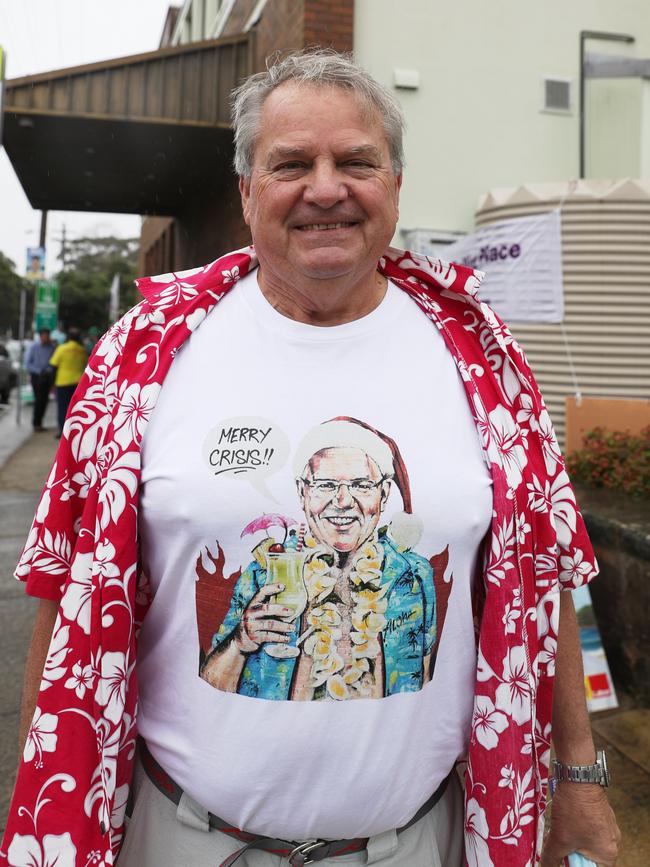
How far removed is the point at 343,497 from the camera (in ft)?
4.49

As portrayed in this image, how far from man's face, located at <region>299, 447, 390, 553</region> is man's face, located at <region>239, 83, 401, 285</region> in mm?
368

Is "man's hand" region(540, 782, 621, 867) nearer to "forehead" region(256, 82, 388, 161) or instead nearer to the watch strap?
the watch strap

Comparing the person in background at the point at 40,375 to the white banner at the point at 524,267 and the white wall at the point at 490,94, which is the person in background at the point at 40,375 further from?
the white banner at the point at 524,267

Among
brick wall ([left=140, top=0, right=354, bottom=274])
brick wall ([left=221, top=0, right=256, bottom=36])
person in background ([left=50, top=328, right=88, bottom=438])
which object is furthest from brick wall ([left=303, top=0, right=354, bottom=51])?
person in background ([left=50, top=328, right=88, bottom=438])

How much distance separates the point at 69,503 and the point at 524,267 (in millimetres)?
6220

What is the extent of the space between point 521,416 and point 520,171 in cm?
692

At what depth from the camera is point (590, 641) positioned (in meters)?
3.59

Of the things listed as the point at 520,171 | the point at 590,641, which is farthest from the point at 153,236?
the point at 590,641

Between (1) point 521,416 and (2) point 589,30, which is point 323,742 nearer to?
(1) point 521,416

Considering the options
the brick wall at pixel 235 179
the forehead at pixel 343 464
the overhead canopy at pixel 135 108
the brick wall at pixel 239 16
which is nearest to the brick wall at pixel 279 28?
the brick wall at pixel 235 179

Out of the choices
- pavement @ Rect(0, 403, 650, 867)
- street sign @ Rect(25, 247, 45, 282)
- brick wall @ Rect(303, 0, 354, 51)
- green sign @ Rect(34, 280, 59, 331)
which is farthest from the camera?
street sign @ Rect(25, 247, 45, 282)

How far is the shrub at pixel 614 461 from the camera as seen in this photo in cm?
418

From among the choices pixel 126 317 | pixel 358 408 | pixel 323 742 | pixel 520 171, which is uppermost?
pixel 520 171

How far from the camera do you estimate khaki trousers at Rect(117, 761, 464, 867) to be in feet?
4.59
